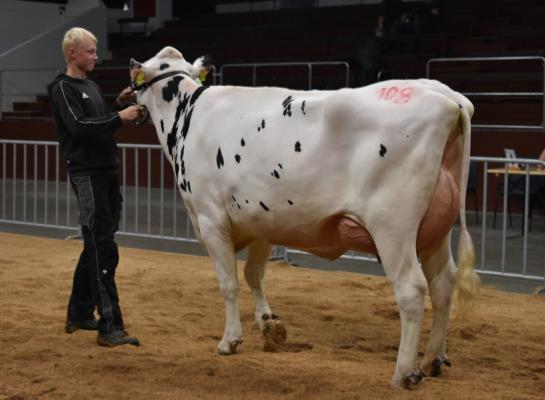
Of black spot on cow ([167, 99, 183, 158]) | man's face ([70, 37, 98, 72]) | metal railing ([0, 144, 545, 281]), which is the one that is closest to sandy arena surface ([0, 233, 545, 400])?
metal railing ([0, 144, 545, 281])

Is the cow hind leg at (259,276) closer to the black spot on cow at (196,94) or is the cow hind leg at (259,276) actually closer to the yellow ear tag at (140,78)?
the black spot on cow at (196,94)

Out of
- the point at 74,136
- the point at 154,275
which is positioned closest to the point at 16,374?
the point at 74,136

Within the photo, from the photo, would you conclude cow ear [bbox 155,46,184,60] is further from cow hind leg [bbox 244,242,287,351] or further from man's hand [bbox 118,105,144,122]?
cow hind leg [bbox 244,242,287,351]

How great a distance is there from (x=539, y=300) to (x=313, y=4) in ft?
49.7

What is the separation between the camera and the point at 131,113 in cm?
546

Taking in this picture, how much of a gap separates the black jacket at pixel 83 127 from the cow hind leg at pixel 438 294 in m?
2.11

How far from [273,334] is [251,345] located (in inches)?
10.4

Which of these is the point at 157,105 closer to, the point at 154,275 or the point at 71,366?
the point at 71,366

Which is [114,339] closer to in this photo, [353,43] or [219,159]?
[219,159]

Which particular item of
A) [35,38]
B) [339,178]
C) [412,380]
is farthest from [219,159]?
[35,38]

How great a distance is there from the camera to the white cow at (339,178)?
4328mm

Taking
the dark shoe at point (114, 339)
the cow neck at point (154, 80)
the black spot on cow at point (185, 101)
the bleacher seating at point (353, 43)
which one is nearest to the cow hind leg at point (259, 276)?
the dark shoe at point (114, 339)

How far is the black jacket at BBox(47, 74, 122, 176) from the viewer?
5348 mm

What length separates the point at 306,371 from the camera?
194 inches
